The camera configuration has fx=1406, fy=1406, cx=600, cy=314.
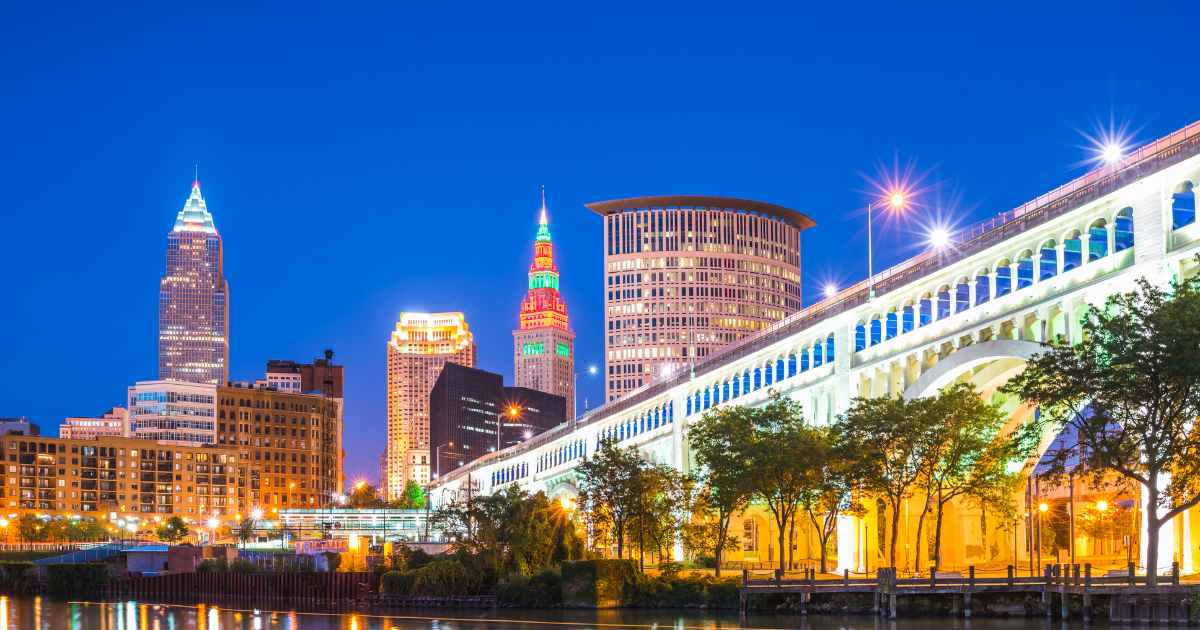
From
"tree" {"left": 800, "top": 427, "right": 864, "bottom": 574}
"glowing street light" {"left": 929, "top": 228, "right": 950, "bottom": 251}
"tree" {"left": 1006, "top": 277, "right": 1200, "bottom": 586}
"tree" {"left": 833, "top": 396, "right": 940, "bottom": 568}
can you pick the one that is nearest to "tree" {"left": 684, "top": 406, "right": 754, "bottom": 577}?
→ "tree" {"left": 800, "top": 427, "right": 864, "bottom": 574}

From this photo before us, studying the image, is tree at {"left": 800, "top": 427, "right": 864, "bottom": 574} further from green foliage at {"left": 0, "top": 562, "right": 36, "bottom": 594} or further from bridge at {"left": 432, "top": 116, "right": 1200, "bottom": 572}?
green foliage at {"left": 0, "top": 562, "right": 36, "bottom": 594}

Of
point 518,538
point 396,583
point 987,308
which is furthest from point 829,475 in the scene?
point 396,583

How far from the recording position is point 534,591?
91312 millimetres

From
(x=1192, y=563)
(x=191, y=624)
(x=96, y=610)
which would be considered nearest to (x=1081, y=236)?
(x=1192, y=563)

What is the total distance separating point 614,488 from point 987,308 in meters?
34.6

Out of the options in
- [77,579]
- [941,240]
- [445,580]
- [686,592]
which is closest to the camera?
[686,592]

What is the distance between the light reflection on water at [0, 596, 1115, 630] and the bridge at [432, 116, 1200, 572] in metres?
14.3

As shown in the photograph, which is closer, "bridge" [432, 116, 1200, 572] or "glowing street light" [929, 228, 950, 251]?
"bridge" [432, 116, 1200, 572]

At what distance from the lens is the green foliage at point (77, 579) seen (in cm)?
13025

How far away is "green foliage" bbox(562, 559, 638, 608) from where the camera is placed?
277ft

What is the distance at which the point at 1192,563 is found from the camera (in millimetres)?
67625

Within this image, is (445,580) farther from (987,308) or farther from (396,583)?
(987,308)

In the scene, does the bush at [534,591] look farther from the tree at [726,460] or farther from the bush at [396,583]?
the tree at [726,460]

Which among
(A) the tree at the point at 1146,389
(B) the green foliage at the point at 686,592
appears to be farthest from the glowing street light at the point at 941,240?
(A) the tree at the point at 1146,389
